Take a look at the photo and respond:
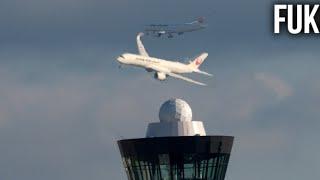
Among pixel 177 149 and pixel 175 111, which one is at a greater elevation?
pixel 175 111

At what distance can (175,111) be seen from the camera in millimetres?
175000

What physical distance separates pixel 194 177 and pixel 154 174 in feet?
17.0

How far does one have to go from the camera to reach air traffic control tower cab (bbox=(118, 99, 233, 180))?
173m

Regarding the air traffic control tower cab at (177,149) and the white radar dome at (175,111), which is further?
the white radar dome at (175,111)

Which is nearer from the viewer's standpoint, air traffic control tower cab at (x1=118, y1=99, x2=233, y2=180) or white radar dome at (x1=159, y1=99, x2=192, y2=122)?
air traffic control tower cab at (x1=118, y1=99, x2=233, y2=180)

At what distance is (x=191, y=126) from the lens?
6850 inches

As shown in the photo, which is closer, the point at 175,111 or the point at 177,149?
the point at 177,149

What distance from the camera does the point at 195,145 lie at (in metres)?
174

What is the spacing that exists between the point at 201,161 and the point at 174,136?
536 centimetres

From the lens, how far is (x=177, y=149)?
17350cm

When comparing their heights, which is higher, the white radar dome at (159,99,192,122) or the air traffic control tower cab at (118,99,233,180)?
the white radar dome at (159,99,192,122)

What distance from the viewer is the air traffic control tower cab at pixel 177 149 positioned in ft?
569

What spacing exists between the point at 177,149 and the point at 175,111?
5038 millimetres

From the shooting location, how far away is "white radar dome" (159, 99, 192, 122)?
174 meters
